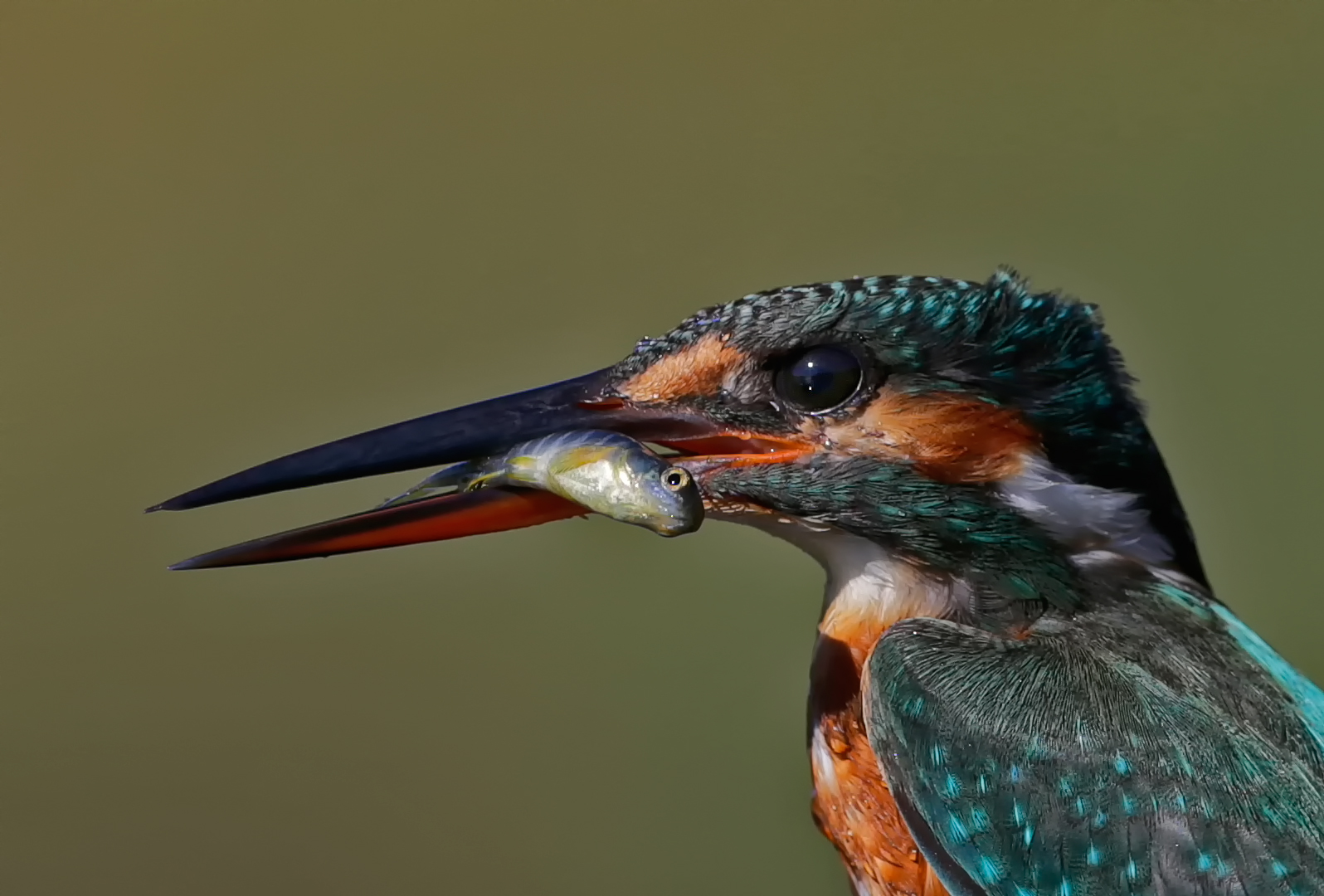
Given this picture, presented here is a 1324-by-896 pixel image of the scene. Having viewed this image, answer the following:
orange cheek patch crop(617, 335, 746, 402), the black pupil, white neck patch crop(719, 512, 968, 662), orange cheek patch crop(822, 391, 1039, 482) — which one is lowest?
white neck patch crop(719, 512, 968, 662)

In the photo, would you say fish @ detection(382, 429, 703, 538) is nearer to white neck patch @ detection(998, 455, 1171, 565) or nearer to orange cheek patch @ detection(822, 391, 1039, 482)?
orange cheek patch @ detection(822, 391, 1039, 482)

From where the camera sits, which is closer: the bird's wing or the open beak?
the bird's wing

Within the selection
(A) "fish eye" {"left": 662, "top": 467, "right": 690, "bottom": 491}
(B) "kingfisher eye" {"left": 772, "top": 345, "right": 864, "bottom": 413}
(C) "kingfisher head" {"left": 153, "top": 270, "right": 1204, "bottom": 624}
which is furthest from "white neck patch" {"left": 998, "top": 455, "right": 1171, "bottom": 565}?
(A) "fish eye" {"left": 662, "top": 467, "right": 690, "bottom": 491}

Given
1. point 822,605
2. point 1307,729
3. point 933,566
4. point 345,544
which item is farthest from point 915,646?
point 345,544

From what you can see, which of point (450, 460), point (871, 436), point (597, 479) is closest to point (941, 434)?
point (871, 436)

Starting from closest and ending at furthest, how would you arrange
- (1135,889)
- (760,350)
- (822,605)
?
(1135,889) → (760,350) → (822,605)

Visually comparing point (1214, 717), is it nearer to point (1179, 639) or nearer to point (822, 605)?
point (1179, 639)

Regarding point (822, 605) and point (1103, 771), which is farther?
point (822, 605)
